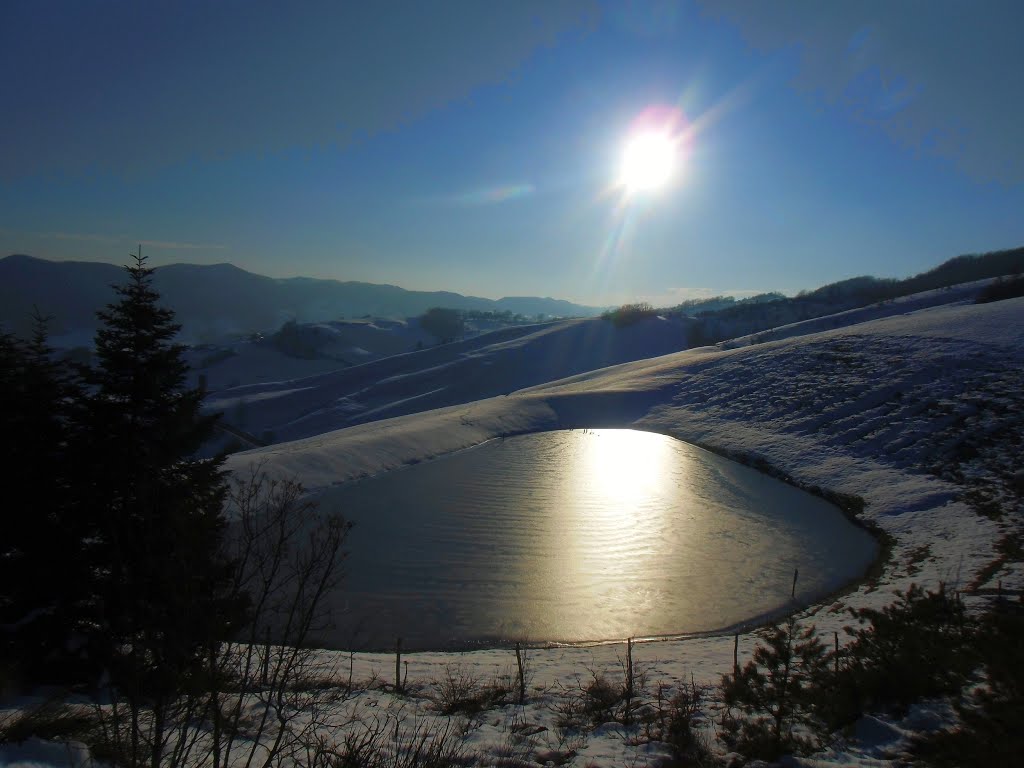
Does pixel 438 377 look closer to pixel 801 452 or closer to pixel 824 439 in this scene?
pixel 801 452

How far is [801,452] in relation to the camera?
79.4 ft

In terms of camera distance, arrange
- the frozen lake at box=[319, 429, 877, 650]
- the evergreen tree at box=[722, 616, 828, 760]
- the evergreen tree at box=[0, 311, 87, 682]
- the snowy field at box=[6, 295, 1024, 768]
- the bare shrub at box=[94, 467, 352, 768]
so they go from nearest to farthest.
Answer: the bare shrub at box=[94, 467, 352, 768], the evergreen tree at box=[722, 616, 828, 760], the snowy field at box=[6, 295, 1024, 768], the evergreen tree at box=[0, 311, 87, 682], the frozen lake at box=[319, 429, 877, 650]

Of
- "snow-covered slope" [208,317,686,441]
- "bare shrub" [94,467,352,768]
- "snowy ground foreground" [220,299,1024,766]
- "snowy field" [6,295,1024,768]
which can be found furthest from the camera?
"snow-covered slope" [208,317,686,441]

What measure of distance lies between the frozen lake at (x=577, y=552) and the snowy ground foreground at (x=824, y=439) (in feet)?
4.03

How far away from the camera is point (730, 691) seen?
7.02 meters

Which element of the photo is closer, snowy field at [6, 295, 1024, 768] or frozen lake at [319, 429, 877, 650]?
snowy field at [6, 295, 1024, 768]

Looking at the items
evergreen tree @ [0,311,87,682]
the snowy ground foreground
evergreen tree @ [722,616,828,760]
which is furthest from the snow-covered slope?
evergreen tree @ [722,616,828,760]

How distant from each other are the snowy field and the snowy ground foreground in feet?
0.20

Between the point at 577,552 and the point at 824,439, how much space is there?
14.9 m

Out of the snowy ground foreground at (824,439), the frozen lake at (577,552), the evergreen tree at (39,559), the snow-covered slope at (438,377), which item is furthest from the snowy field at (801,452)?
the snow-covered slope at (438,377)

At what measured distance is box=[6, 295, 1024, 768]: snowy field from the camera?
653cm

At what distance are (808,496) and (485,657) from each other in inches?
614

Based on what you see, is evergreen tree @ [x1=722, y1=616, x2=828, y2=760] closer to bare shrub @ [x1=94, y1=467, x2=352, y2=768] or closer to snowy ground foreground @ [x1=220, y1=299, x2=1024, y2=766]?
snowy ground foreground @ [x1=220, y1=299, x2=1024, y2=766]

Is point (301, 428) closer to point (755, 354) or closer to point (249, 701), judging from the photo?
point (755, 354)
